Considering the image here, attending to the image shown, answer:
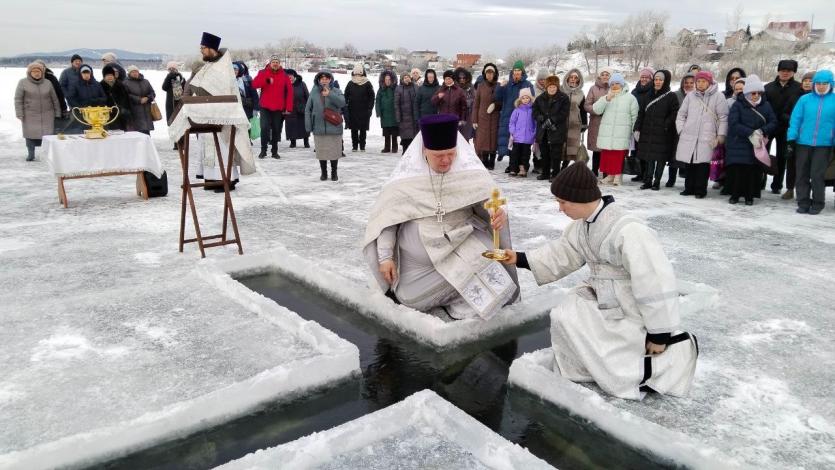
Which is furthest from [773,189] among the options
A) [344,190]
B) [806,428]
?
[806,428]

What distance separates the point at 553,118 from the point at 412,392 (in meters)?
6.87

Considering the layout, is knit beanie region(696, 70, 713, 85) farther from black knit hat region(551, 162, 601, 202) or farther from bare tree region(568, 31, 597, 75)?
bare tree region(568, 31, 597, 75)

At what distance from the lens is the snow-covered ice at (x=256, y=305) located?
3.07m

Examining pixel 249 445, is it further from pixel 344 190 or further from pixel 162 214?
pixel 344 190

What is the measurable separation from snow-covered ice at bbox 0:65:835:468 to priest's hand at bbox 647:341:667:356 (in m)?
0.29

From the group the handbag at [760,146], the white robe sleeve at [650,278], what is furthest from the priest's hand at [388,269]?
the handbag at [760,146]

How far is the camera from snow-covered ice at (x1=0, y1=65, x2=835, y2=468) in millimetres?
3066

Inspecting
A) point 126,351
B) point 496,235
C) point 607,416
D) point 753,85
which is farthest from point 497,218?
point 753,85

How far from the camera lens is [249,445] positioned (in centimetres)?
290

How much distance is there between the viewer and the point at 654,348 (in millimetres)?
3051

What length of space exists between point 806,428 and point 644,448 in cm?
84

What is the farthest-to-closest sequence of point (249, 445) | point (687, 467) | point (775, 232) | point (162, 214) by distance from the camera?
point (162, 214)
point (775, 232)
point (249, 445)
point (687, 467)

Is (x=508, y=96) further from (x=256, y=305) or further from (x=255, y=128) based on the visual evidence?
(x=256, y=305)

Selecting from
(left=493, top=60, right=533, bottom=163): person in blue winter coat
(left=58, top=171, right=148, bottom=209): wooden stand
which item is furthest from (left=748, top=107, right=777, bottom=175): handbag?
(left=58, top=171, right=148, bottom=209): wooden stand
